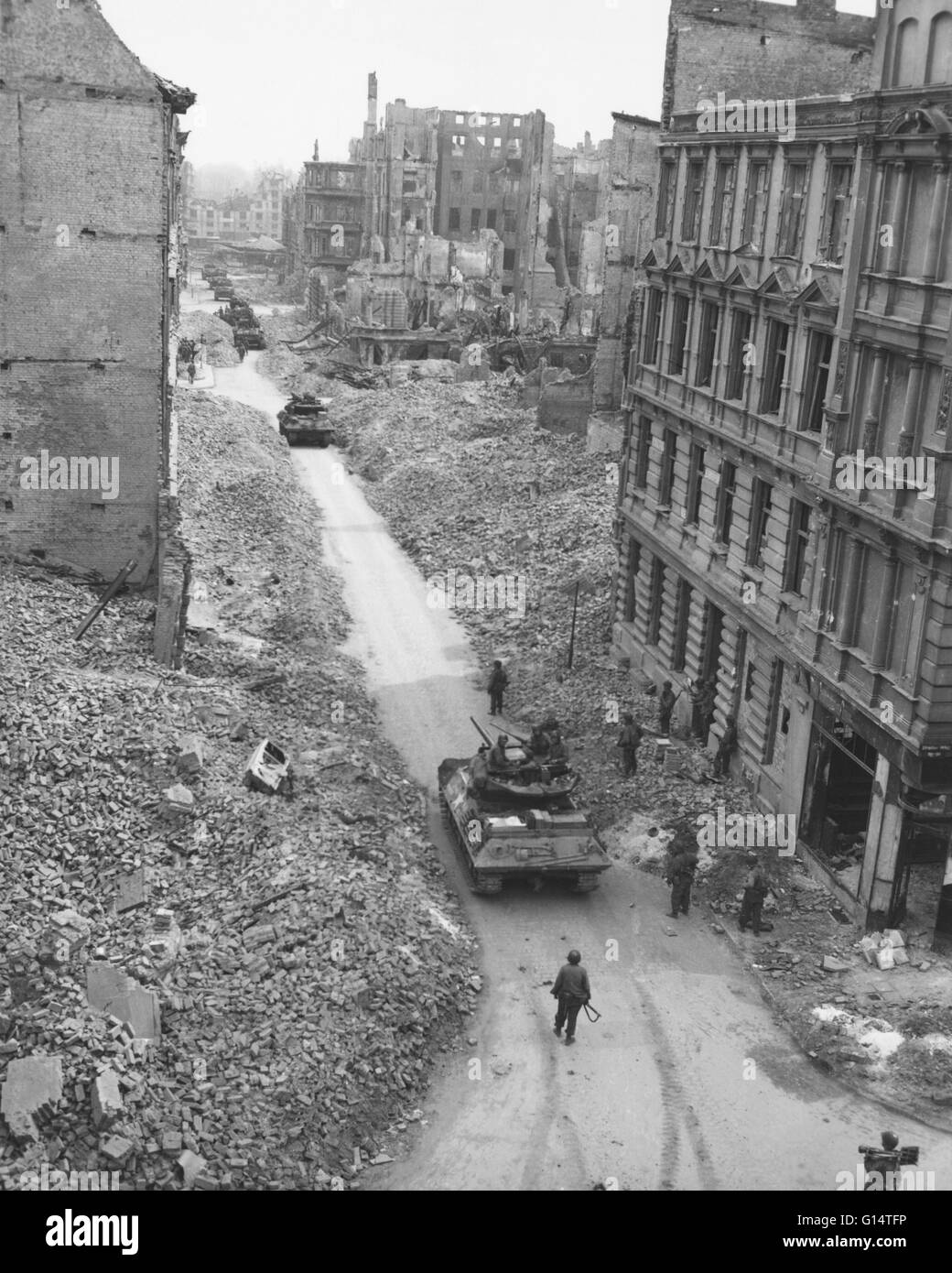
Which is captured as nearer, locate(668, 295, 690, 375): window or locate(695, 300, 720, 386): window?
locate(695, 300, 720, 386): window

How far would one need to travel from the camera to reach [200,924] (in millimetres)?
17969

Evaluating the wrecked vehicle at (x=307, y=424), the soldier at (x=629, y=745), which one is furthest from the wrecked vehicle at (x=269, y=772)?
the wrecked vehicle at (x=307, y=424)

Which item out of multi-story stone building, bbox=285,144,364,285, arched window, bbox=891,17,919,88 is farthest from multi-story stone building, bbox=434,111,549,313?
arched window, bbox=891,17,919,88

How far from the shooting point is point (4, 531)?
29.0 metres

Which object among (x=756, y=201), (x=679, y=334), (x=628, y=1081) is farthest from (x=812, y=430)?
(x=628, y=1081)

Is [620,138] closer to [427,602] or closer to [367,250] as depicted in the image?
[427,602]

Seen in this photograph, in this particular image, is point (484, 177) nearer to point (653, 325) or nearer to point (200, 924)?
point (653, 325)

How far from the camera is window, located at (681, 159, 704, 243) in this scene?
27.6 metres

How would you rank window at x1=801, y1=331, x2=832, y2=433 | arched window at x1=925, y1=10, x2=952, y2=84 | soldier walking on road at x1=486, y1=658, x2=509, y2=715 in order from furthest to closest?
soldier walking on road at x1=486, y1=658, x2=509, y2=715 → window at x1=801, y1=331, x2=832, y2=433 → arched window at x1=925, y1=10, x2=952, y2=84

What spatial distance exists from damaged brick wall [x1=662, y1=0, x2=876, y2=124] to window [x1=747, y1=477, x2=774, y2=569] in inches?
403

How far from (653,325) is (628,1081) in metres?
17.6

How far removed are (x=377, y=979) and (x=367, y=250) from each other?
95589 millimetres

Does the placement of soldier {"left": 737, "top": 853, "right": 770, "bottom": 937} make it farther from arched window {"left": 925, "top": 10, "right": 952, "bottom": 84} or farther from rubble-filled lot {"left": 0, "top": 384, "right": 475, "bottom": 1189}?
arched window {"left": 925, "top": 10, "right": 952, "bottom": 84}
